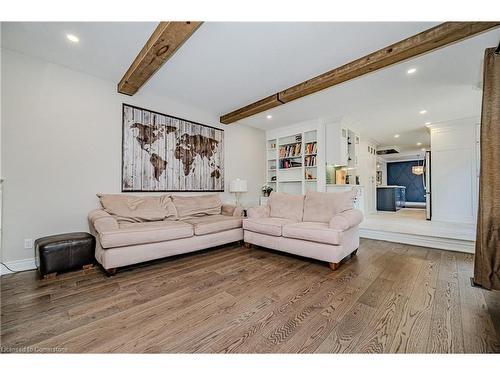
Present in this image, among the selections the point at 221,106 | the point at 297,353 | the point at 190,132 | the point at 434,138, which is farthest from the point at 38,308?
the point at 434,138

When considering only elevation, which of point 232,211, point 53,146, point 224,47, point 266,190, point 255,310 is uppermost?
point 224,47

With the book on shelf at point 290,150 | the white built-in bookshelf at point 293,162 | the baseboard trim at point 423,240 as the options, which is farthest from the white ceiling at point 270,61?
the baseboard trim at point 423,240

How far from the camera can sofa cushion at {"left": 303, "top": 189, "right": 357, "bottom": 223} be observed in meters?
2.99

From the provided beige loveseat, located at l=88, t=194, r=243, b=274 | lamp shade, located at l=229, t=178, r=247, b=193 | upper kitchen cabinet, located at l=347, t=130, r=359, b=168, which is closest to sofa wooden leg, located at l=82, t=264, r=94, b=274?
beige loveseat, located at l=88, t=194, r=243, b=274

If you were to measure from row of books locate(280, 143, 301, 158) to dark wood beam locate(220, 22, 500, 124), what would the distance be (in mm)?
1839

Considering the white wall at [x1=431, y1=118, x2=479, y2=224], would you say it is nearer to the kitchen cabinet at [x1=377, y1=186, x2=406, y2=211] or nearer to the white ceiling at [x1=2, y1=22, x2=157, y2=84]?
the kitchen cabinet at [x1=377, y1=186, x2=406, y2=211]

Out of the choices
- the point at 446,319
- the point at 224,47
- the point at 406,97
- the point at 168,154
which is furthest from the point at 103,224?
the point at 406,97

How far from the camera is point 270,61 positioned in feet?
8.55

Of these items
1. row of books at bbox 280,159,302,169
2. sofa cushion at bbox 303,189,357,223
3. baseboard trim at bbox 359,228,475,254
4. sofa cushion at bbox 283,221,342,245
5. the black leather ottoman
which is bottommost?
baseboard trim at bbox 359,228,475,254

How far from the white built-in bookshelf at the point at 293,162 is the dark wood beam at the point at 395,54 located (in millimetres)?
1729

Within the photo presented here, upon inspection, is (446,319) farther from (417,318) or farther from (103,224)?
(103,224)

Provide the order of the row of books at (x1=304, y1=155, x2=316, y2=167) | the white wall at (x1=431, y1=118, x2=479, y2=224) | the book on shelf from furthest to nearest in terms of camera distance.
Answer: the book on shelf → the row of books at (x1=304, y1=155, x2=316, y2=167) → the white wall at (x1=431, y1=118, x2=479, y2=224)

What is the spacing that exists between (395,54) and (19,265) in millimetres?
4858
